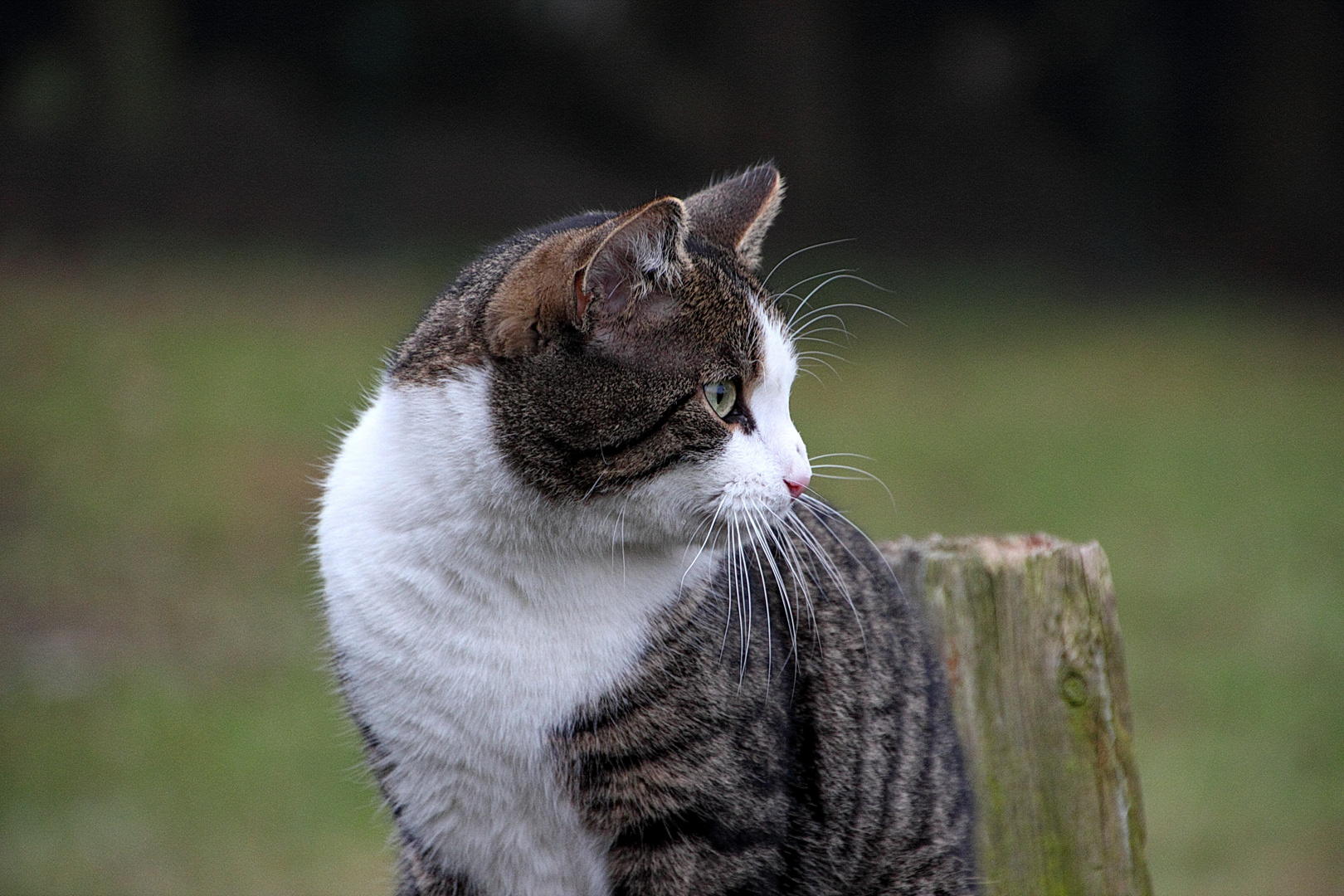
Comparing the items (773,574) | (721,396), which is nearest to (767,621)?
(773,574)

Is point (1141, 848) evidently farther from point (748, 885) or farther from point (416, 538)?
point (416, 538)

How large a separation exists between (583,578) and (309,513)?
3317 mm

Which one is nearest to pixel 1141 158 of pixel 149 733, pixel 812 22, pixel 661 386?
pixel 812 22

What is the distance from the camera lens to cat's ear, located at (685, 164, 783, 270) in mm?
2572

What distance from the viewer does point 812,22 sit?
1395 centimetres

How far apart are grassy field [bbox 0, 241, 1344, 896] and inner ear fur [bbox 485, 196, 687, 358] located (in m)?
0.98

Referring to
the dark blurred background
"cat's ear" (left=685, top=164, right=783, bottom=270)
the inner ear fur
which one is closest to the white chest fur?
the inner ear fur

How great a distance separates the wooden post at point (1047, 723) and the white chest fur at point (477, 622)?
0.85 m

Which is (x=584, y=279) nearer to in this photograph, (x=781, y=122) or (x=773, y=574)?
(x=773, y=574)

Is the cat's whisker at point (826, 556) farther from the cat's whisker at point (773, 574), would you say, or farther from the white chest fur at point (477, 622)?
the white chest fur at point (477, 622)

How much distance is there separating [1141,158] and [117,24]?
432 inches

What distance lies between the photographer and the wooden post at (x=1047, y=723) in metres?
2.71

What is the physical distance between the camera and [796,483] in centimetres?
227

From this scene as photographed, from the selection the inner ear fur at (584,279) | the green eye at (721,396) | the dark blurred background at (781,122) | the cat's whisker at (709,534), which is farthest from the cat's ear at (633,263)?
the dark blurred background at (781,122)
